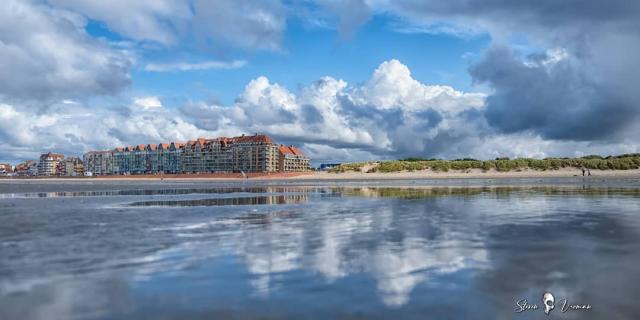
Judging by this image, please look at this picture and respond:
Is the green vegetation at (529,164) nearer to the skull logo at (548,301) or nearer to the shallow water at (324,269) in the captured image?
the shallow water at (324,269)

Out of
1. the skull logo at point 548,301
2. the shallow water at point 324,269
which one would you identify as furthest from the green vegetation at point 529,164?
the skull logo at point 548,301

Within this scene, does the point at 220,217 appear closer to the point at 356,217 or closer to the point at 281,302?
the point at 356,217

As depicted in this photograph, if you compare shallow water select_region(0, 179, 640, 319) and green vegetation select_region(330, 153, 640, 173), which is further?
green vegetation select_region(330, 153, 640, 173)

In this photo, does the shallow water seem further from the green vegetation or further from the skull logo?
the green vegetation

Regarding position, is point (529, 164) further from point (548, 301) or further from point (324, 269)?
point (548, 301)

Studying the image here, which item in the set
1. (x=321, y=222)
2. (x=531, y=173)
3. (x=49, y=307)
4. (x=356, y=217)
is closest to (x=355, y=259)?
(x=49, y=307)

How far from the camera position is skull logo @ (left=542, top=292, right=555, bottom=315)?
7.43 metres

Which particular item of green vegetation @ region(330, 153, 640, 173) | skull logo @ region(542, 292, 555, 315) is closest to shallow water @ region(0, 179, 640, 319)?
skull logo @ region(542, 292, 555, 315)

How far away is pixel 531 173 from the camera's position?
115125 mm

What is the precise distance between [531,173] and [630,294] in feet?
382

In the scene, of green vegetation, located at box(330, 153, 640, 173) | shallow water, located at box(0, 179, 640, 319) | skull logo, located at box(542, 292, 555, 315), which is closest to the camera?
skull logo, located at box(542, 292, 555, 315)

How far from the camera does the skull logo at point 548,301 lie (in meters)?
7.43

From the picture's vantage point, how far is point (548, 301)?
25.3 ft

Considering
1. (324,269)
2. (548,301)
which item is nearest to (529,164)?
(324,269)
